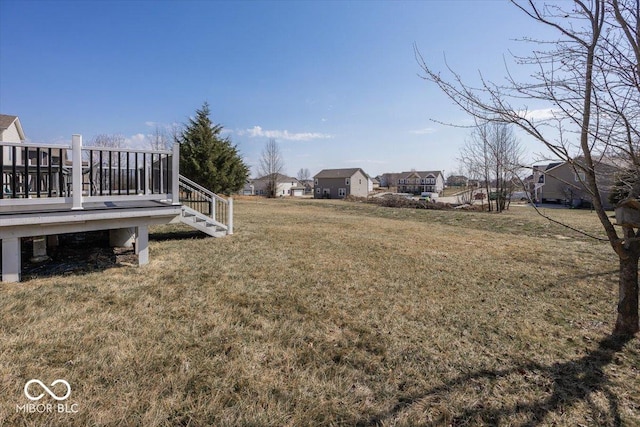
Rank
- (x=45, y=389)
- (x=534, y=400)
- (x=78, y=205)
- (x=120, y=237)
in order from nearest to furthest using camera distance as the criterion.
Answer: (x=45, y=389)
(x=534, y=400)
(x=78, y=205)
(x=120, y=237)

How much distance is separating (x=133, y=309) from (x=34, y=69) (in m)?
13.2

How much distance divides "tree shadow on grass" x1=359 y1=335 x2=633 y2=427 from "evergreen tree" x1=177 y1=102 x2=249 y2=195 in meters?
18.7

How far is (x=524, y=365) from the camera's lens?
113 inches

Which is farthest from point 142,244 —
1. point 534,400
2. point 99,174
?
point 534,400

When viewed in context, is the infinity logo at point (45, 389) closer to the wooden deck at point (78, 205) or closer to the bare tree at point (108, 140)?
the wooden deck at point (78, 205)

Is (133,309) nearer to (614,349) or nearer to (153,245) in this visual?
(153,245)

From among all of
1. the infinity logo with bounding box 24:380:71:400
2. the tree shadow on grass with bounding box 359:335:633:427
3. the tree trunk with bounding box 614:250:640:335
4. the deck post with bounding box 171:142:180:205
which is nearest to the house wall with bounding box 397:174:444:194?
the tree trunk with bounding box 614:250:640:335

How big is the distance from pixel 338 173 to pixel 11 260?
4480 cm

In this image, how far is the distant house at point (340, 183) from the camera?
151 feet

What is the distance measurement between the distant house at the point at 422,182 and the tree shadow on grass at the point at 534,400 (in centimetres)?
5625

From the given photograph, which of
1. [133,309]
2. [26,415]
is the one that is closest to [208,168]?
[133,309]

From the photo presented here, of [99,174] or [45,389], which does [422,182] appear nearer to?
[99,174]

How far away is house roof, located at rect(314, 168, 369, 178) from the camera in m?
46.3

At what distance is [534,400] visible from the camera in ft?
7.95
